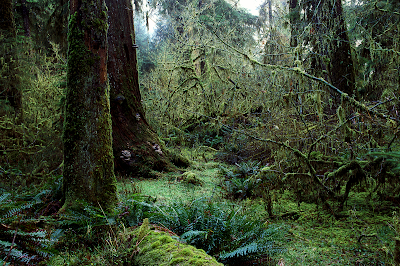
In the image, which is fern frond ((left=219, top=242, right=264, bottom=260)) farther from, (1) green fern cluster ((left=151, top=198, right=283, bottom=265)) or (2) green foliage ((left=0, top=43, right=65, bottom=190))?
(2) green foliage ((left=0, top=43, right=65, bottom=190))

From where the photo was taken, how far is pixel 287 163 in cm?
533

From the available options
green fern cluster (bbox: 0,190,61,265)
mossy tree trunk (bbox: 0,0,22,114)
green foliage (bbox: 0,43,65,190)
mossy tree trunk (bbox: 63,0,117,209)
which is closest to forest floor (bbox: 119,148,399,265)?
mossy tree trunk (bbox: 63,0,117,209)

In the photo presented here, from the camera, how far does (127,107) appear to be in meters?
6.48

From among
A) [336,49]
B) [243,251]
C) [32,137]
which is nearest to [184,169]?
[32,137]

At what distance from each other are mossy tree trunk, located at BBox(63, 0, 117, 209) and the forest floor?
1570 millimetres

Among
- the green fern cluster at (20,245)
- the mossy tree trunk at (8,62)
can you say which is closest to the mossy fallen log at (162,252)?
the green fern cluster at (20,245)

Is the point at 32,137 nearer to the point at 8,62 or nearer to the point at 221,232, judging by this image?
the point at 8,62

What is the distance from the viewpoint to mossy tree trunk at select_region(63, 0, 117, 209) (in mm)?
3207

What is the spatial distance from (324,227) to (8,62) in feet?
26.8

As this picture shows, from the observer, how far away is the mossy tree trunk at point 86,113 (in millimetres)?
3207

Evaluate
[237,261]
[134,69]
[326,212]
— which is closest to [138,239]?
[237,261]

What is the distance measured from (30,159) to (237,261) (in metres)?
5.39

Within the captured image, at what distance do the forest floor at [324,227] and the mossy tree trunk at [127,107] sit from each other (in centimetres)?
64

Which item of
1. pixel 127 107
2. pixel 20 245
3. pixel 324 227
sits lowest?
pixel 324 227
